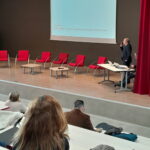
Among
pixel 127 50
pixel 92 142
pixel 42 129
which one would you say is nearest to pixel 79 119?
pixel 92 142

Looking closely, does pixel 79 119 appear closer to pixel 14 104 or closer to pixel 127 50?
pixel 14 104

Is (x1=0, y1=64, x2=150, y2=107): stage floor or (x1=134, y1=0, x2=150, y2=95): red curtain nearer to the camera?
(x1=0, y1=64, x2=150, y2=107): stage floor

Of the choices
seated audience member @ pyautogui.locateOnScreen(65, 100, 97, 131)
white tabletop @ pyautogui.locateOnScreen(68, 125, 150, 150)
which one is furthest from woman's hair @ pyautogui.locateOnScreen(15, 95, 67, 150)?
seated audience member @ pyautogui.locateOnScreen(65, 100, 97, 131)

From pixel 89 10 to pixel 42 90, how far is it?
4.25 meters

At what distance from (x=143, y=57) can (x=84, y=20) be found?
4.09 metres

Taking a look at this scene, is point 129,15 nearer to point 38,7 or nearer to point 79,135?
point 38,7

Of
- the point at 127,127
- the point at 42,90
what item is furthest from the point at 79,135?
the point at 42,90

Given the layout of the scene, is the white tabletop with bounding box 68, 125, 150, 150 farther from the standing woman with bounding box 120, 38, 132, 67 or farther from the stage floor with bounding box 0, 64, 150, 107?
the standing woman with bounding box 120, 38, 132, 67

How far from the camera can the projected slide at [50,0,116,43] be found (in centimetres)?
988

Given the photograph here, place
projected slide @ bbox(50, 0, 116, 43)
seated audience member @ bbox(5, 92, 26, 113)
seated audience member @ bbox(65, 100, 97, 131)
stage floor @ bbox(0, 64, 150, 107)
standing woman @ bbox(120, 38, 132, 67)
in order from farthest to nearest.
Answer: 1. projected slide @ bbox(50, 0, 116, 43)
2. standing woman @ bbox(120, 38, 132, 67)
3. stage floor @ bbox(0, 64, 150, 107)
4. seated audience member @ bbox(5, 92, 26, 113)
5. seated audience member @ bbox(65, 100, 97, 131)

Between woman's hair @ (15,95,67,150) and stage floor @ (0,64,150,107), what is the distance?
4.42m

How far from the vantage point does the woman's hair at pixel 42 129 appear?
5.94ft

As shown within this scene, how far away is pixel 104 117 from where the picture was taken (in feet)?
20.6

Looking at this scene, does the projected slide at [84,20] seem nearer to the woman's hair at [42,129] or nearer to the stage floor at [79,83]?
A: the stage floor at [79,83]
